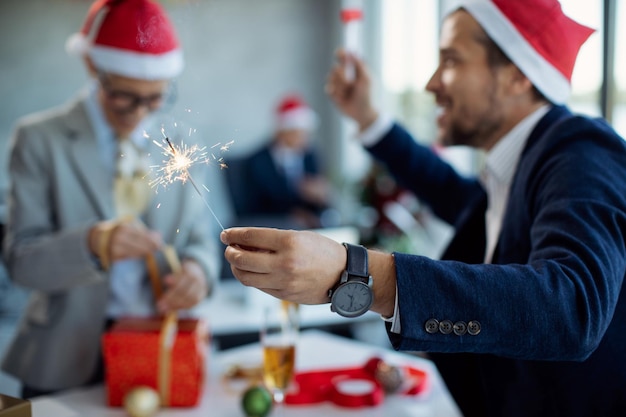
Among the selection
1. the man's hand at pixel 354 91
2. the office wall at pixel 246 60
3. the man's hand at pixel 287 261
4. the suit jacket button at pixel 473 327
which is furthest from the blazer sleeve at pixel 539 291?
the office wall at pixel 246 60

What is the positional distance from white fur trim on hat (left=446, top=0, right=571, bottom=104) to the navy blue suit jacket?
0.06 metres

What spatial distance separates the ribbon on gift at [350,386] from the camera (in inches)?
54.4

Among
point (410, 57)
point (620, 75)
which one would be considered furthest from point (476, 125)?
point (410, 57)

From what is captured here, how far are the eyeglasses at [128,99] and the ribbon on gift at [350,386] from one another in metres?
0.75

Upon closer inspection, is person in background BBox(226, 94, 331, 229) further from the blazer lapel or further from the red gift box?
the red gift box

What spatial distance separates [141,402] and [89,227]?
0.45 m

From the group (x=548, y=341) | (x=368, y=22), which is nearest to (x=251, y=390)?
(x=548, y=341)

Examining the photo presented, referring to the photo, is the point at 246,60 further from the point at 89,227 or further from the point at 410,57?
the point at 89,227

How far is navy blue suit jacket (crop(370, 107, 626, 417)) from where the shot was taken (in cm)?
85

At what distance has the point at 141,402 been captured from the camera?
1284 millimetres

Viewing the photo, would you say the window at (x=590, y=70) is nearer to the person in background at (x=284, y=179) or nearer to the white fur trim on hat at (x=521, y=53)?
the white fur trim on hat at (x=521, y=53)

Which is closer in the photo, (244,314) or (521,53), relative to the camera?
(521,53)

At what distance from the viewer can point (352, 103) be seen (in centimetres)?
185

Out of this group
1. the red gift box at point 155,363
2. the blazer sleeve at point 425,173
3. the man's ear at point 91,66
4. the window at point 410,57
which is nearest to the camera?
the red gift box at point 155,363
